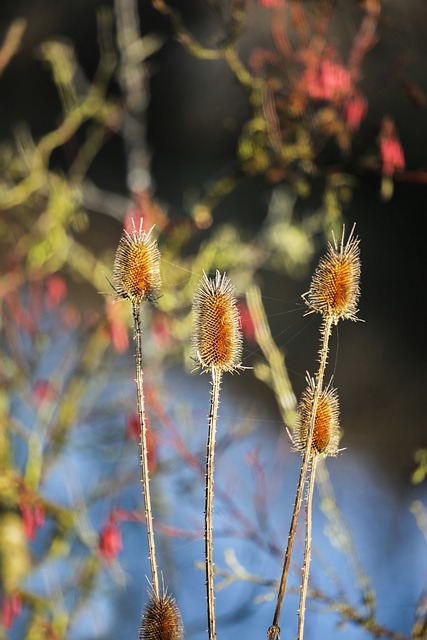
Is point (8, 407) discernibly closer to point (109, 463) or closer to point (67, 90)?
point (109, 463)

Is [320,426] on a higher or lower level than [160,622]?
higher

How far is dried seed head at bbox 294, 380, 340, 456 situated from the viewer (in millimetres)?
516

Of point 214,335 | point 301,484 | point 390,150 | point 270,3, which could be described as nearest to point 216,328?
point 214,335

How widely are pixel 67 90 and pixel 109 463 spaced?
0.71 metres

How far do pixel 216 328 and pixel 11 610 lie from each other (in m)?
1.12

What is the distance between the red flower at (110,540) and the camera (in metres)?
1.36

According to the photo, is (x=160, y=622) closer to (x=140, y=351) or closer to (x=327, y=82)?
(x=140, y=351)

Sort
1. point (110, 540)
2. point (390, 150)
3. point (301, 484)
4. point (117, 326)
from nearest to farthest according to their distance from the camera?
point (301, 484) < point (390, 150) < point (110, 540) < point (117, 326)

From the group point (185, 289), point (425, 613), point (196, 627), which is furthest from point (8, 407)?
point (425, 613)

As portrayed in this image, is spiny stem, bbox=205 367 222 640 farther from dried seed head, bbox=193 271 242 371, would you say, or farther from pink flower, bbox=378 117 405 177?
pink flower, bbox=378 117 405 177

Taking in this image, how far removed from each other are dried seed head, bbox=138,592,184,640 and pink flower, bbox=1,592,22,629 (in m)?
1.04

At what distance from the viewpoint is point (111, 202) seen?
151 centimetres

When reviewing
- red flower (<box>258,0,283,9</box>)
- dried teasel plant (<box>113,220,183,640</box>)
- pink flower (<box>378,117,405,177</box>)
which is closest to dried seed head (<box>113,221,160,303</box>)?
dried teasel plant (<box>113,220,183,640</box>)

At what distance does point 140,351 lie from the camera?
50cm
